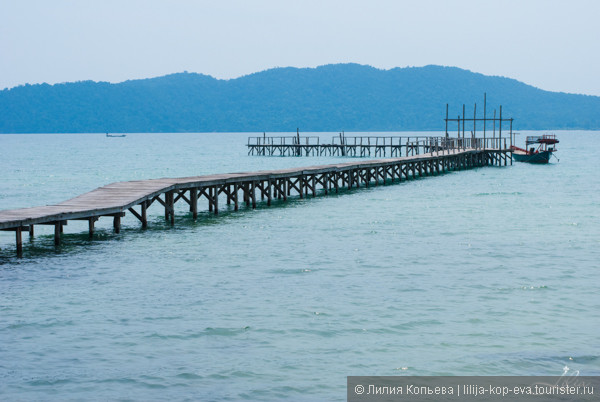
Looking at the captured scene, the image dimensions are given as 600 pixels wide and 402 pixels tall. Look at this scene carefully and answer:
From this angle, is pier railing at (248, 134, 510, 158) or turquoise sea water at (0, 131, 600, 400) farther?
pier railing at (248, 134, 510, 158)

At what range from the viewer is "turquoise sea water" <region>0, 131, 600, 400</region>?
1013cm

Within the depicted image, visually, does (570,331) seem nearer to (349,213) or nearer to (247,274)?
(247,274)

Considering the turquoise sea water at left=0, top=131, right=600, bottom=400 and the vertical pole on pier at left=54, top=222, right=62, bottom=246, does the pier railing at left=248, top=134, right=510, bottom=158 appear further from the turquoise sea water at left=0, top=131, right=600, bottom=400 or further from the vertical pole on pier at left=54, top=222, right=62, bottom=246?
the vertical pole on pier at left=54, top=222, right=62, bottom=246

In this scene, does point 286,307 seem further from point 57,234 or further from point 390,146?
point 390,146

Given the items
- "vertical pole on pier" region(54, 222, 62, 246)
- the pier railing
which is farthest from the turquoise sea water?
the pier railing

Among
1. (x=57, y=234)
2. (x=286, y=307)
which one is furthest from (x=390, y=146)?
(x=286, y=307)

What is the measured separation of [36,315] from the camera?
42.9 feet

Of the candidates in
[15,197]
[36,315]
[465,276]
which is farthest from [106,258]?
[15,197]

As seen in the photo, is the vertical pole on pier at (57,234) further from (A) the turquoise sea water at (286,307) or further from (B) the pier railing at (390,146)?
(B) the pier railing at (390,146)

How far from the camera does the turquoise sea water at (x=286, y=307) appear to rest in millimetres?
10133

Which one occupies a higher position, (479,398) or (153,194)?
(153,194)

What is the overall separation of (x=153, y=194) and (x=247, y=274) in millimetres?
8106

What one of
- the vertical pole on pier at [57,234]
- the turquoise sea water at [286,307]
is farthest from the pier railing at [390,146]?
the vertical pole on pier at [57,234]

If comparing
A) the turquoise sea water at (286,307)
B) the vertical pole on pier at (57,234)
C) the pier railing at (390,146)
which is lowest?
the turquoise sea water at (286,307)
